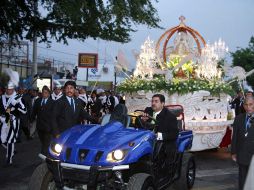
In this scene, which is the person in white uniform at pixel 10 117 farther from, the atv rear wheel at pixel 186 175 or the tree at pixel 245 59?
the tree at pixel 245 59

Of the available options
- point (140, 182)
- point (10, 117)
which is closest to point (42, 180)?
point (140, 182)

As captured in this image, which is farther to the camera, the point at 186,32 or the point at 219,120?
the point at 186,32

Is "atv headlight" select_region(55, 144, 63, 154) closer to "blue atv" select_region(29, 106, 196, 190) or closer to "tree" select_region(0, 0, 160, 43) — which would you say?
"blue atv" select_region(29, 106, 196, 190)

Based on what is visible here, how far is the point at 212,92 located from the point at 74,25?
17.1 feet

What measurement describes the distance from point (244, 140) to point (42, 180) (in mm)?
2681

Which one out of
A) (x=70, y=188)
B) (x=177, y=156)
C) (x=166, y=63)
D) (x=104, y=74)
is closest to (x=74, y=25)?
(x=166, y=63)

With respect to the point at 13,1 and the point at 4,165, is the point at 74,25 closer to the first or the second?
the point at 13,1

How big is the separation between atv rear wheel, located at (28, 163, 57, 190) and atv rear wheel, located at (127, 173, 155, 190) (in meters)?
1.09

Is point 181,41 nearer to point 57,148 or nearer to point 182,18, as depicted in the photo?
point 182,18

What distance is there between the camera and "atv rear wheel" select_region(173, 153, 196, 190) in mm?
6785

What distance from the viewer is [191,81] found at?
11.0 m

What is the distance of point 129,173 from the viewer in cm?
544

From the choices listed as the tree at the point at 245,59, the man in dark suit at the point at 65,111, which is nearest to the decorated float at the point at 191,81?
the man in dark suit at the point at 65,111

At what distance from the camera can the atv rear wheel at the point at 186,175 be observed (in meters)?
6.79
